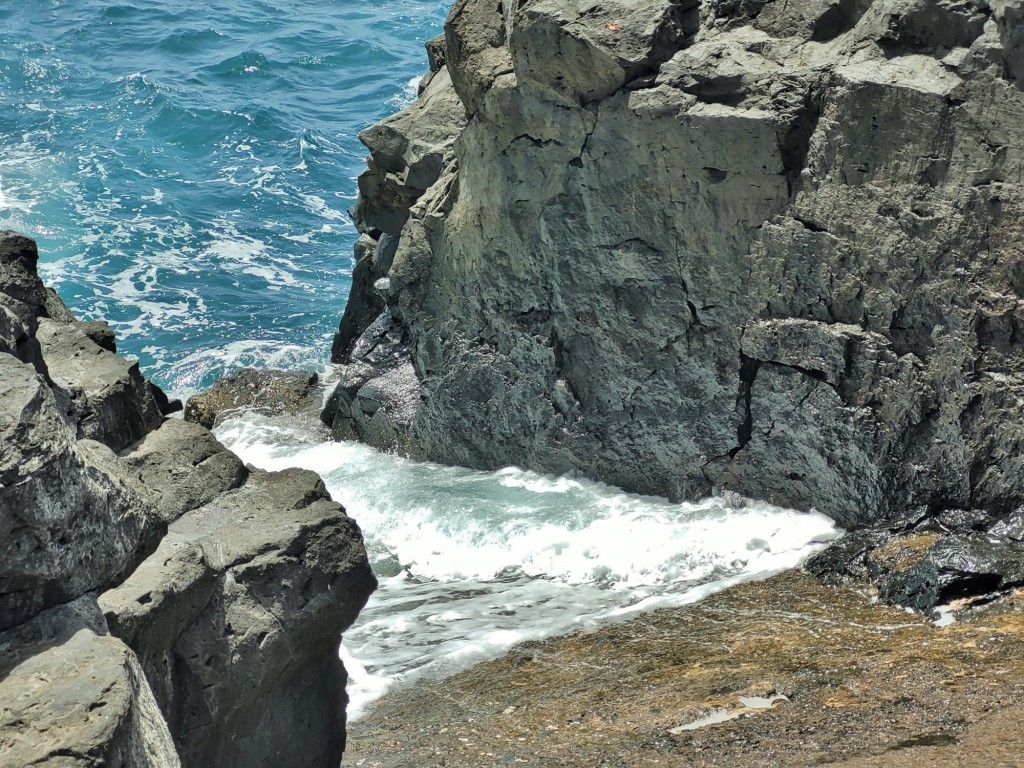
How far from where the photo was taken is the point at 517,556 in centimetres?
1095

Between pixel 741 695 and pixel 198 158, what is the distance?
72.3ft

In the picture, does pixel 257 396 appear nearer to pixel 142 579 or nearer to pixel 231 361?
pixel 231 361

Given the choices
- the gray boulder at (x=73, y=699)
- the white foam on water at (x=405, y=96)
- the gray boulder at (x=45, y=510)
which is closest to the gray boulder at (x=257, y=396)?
the gray boulder at (x=45, y=510)

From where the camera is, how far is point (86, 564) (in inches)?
197

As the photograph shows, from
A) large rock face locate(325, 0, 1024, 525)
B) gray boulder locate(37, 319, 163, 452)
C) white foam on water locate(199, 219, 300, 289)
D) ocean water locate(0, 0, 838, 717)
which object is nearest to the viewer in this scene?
gray boulder locate(37, 319, 163, 452)

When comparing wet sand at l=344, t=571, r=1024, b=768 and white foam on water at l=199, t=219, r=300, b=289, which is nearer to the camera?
wet sand at l=344, t=571, r=1024, b=768

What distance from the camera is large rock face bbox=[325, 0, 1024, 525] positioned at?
9.53 m

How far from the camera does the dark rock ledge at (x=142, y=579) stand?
4.59 metres

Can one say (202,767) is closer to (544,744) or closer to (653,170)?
(544,744)

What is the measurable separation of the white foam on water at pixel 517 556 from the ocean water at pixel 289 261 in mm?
26

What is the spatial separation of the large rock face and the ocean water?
0.66 metres

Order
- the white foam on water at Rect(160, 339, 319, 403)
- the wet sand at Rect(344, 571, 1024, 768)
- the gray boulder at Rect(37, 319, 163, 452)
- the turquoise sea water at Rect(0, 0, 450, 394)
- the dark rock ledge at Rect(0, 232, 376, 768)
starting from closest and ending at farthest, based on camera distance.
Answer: the dark rock ledge at Rect(0, 232, 376, 768), the wet sand at Rect(344, 571, 1024, 768), the gray boulder at Rect(37, 319, 163, 452), the white foam on water at Rect(160, 339, 319, 403), the turquoise sea water at Rect(0, 0, 450, 394)

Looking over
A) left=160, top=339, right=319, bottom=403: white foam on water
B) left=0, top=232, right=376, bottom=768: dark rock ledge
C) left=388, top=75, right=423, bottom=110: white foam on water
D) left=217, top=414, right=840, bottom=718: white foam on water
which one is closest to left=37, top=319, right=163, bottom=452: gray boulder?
left=0, top=232, right=376, bottom=768: dark rock ledge

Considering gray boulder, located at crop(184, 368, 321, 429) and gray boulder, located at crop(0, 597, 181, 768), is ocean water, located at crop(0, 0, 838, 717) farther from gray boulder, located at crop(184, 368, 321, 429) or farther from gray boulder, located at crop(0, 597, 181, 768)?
gray boulder, located at crop(0, 597, 181, 768)
